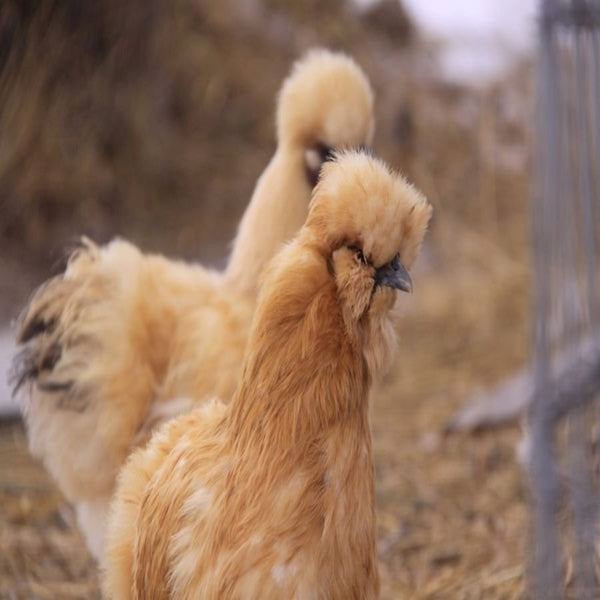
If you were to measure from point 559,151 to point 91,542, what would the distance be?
1.77 m

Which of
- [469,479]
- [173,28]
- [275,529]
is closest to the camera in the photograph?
[275,529]

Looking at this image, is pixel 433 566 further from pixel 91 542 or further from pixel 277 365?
pixel 277 365

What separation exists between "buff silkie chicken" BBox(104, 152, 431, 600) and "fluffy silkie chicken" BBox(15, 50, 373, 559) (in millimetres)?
752

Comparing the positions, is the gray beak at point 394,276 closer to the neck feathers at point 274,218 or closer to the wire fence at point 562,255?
the wire fence at point 562,255

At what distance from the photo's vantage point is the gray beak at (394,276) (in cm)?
158

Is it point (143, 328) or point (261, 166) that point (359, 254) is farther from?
point (261, 166)

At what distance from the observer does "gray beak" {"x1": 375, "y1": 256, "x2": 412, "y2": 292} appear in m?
1.58

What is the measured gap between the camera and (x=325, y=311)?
164 cm

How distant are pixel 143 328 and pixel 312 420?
104 centimetres

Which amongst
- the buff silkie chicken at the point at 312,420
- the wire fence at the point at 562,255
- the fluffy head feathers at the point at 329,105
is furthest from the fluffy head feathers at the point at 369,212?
the fluffy head feathers at the point at 329,105

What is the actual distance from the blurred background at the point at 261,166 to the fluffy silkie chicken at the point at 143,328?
0.84 ft

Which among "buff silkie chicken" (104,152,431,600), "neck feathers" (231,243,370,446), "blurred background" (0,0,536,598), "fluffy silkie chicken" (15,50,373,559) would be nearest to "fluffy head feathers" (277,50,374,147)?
"fluffy silkie chicken" (15,50,373,559)

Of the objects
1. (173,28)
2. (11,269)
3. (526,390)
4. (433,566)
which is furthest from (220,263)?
(433,566)

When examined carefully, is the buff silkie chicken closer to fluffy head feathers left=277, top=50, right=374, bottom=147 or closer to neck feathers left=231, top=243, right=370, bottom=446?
neck feathers left=231, top=243, right=370, bottom=446
